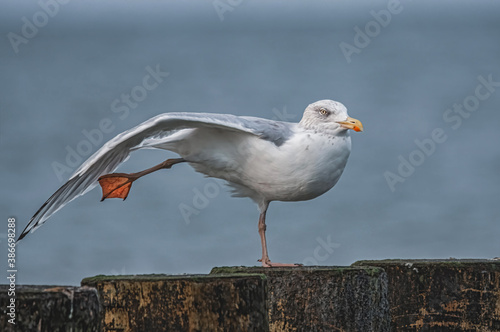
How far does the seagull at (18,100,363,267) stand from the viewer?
546cm

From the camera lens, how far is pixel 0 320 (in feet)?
9.04

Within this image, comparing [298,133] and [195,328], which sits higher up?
[298,133]

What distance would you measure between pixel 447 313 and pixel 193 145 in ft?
7.56

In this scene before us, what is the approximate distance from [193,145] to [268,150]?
67 cm

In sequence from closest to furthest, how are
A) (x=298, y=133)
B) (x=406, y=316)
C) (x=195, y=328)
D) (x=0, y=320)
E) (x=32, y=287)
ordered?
(x=0, y=320), (x=32, y=287), (x=195, y=328), (x=406, y=316), (x=298, y=133)

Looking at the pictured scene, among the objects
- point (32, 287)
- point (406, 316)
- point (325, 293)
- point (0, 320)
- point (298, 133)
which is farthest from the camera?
point (298, 133)

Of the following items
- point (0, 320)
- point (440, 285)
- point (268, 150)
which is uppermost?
point (268, 150)

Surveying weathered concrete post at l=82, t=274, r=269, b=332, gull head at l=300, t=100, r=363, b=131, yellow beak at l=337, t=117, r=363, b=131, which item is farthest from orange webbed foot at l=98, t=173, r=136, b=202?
weathered concrete post at l=82, t=274, r=269, b=332

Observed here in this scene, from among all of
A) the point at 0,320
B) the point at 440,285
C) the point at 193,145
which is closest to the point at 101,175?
the point at 193,145

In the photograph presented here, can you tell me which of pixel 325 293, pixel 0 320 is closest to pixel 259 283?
pixel 325 293

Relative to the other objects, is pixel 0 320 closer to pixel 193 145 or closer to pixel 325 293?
pixel 325 293

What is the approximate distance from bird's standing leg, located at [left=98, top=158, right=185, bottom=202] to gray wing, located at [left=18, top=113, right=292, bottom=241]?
8cm

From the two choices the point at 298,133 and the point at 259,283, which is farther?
the point at 298,133

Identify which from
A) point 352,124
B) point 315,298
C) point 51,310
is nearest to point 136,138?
point 352,124
